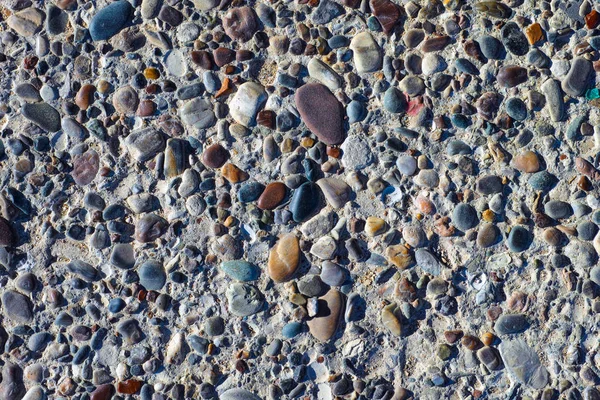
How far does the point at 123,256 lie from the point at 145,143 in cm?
15

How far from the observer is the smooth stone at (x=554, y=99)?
80cm

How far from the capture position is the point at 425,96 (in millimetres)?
809

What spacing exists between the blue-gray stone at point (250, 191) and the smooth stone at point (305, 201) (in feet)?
0.15

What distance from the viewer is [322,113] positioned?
0.80m

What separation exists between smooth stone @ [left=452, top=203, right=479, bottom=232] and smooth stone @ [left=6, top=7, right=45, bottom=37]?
614mm

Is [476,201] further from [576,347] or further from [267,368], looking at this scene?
[267,368]

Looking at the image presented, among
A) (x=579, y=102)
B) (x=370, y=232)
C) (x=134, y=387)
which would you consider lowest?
(x=134, y=387)

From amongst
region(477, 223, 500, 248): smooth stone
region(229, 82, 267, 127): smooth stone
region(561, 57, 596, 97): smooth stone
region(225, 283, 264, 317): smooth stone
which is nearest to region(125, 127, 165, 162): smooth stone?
region(229, 82, 267, 127): smooth stone

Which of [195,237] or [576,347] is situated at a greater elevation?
[195,237]

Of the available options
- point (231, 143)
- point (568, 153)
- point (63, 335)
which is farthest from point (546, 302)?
point (63, 335)

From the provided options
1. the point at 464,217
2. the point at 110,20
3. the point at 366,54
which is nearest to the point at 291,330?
the point at 464,217

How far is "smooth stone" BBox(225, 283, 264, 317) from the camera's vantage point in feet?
2.64

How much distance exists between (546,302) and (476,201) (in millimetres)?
160

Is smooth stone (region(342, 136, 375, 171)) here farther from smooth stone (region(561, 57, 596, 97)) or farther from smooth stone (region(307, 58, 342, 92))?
smooth stone (region(561, 57, 596, 97))
